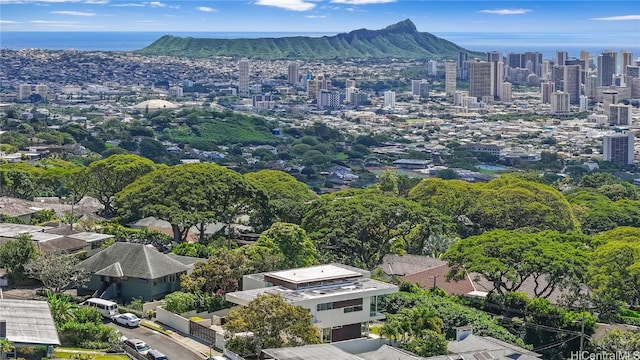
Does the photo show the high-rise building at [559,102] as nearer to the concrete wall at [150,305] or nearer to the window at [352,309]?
the concrete wall at [150,305]

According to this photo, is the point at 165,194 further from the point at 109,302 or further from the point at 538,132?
the point at 538,132

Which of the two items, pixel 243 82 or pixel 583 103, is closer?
pixel 583 103

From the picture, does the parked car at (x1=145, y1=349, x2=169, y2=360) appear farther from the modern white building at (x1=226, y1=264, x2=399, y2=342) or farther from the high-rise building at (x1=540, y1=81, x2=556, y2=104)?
the high-rise building at (x1=540, y1=81, x2=556, y2=104)

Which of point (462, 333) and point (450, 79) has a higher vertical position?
point (462, 333)

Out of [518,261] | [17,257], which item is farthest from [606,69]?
[17,257]

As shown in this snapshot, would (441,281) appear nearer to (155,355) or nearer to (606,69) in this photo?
(155,355)

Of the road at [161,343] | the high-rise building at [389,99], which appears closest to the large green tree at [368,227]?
the road at [161,343]

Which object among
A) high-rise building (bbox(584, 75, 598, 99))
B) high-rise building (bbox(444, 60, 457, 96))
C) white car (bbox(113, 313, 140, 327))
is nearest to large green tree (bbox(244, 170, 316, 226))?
white car (bbox(113, 313, 140, 327))
